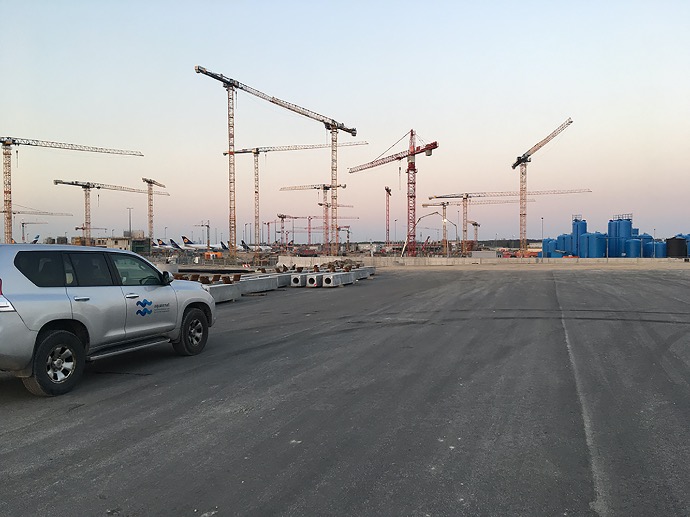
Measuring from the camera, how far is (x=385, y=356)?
8477mm

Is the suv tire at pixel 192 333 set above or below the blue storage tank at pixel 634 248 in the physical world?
below

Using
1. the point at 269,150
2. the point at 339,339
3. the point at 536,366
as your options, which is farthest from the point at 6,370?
the point at 269,150

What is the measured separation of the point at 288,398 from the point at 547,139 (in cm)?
9949

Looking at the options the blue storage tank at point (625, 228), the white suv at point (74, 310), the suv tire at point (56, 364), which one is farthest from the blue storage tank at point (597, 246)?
the suv tire at point (56, 364)

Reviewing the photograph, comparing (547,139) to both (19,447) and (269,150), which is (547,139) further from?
(19,447)

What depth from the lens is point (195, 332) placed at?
8766mm

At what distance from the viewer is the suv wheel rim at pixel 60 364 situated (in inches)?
245

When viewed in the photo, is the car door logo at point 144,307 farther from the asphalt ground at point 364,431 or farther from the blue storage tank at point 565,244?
the blue storage tank at point 565,244

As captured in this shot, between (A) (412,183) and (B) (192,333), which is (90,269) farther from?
(A) (412,183)

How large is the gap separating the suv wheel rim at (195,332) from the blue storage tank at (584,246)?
213ft

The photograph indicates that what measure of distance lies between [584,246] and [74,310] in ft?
224

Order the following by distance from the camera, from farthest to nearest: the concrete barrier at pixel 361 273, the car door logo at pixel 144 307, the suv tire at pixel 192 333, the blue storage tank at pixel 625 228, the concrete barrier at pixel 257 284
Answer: the blue storage tank at pixel 625 228
the concrete barrier at pixel 361 273
the concrete barrier at pixel 257 284
the suv tire at pixel 192 333
the car door logo at pixel 144 307

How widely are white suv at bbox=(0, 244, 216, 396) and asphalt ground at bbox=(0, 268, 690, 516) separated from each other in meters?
0.42

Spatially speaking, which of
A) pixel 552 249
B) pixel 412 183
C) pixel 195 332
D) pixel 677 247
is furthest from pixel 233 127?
pixel 195 332
